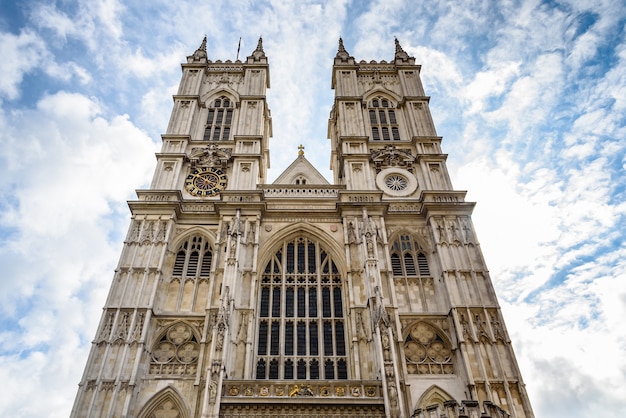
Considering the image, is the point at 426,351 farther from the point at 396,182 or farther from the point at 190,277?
the point at 190,277

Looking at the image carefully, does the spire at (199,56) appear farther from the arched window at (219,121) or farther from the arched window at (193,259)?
the arched window at (193,259)

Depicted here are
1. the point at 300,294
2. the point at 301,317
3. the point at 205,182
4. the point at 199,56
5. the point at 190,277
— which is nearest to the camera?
the point at 301,317

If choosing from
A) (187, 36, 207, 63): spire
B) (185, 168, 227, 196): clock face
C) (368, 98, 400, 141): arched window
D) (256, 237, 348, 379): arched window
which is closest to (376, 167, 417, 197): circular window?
(368, 98, 400, 141): arched window

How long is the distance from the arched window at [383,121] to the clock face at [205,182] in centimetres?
970

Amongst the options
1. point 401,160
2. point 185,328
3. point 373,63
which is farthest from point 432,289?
point 373,63

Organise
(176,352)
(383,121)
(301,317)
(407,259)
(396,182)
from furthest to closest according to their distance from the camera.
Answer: (383,121), (396,182), (407,259), (301,317), (176,352)

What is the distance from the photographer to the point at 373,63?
115 ft

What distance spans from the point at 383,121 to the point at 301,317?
49.3 feet

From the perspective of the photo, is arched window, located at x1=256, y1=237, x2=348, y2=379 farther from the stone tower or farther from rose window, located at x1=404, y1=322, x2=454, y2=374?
rose window, located at x1=404, y1=322, x2=454, y2=374

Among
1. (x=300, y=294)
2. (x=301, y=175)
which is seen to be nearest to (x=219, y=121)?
(x=301, y=175)

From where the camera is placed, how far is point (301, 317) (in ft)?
70.1

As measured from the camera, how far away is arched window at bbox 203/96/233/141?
2958 cm

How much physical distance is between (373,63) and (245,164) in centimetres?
1388

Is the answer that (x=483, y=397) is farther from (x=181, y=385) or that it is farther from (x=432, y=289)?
(x=181, y=385)
